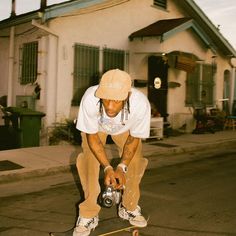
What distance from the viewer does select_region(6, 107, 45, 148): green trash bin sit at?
9281 mm

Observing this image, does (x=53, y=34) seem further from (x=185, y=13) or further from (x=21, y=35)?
(x=185, y=13)

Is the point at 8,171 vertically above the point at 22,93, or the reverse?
the point at 22,93

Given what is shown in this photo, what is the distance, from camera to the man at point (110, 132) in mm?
3503

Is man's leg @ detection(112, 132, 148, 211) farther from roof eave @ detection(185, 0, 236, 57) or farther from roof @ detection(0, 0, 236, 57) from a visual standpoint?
roof eave @ detection(185, 0, 236, 57)

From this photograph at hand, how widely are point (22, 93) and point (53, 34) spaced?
213 cm

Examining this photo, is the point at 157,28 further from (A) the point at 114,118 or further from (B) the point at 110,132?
(A) the point at 114,118

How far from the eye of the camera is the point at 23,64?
11.6 m

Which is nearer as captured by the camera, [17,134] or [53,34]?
[17,134]

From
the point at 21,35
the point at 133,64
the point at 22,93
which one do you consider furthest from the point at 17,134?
the point at 133,64

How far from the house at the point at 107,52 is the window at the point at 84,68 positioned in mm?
28

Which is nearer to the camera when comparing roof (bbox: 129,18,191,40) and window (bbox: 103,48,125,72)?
window (bbox: 103,48,125,72)

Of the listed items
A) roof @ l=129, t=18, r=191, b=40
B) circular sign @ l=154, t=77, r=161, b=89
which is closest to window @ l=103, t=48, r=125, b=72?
roof @ l=129, t=18, r=191, b=40

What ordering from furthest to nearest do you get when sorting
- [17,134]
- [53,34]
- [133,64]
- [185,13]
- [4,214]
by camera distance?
[185,13]
[133,64]
[53,34]
[17,134]
[4,214]

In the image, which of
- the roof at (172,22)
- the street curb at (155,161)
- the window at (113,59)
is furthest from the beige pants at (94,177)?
the window at (113,59)
